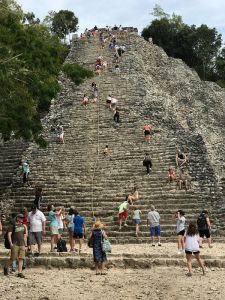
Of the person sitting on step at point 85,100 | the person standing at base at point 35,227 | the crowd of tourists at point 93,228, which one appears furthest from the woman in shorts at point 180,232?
the person sitting on step at point 85,100

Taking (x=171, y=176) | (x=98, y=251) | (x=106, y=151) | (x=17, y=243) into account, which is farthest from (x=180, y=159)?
(x=17, y=243)

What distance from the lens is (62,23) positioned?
56594 millimetres

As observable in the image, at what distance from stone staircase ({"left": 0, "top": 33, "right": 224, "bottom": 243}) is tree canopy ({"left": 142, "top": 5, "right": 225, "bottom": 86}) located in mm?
24067

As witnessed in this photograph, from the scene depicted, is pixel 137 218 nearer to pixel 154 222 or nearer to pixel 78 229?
pixel 154 222

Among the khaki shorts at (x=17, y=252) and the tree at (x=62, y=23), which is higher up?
the tree at (x=62, y=23)

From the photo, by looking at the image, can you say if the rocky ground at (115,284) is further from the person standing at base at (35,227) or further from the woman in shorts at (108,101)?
the woman in shorts at (108,101)

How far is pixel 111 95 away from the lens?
27.9 m

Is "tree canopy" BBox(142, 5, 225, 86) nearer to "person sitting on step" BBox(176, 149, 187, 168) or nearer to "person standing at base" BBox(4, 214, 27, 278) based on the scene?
"person sitting on step" BBox(176, 149, 187, 168)

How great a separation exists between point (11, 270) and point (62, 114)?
51.1ft

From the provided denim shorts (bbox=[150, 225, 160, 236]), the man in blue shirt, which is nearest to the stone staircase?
denim shorts (bbox=[150, 225, 160, 236])

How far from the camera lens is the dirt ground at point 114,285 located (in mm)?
9797

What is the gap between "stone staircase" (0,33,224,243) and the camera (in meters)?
17.1

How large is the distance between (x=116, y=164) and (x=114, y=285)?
1008cm

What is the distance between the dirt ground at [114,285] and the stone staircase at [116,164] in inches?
158
